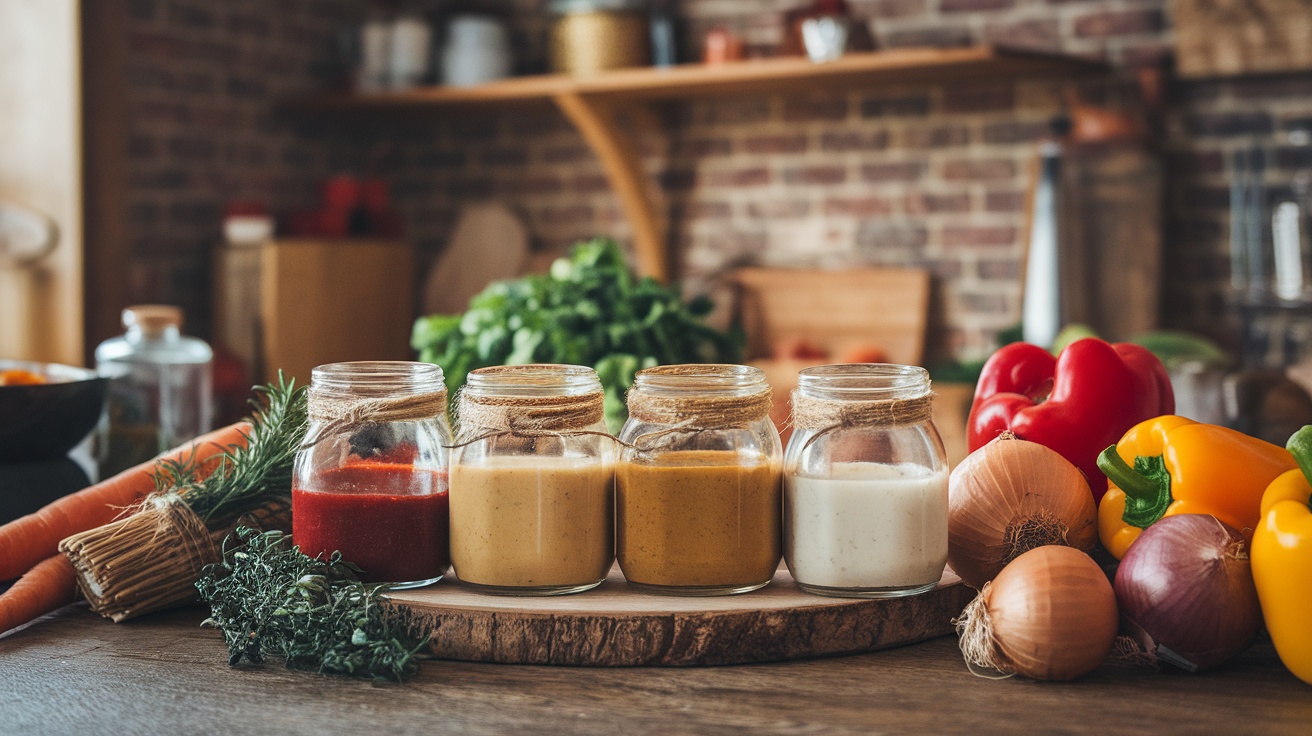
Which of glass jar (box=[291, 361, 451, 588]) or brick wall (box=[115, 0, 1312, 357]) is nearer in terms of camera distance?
glass jar (box=[291, 361, 451, 588])

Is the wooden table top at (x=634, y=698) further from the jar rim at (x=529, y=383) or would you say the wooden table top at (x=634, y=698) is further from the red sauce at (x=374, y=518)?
the jar rim at (x=529, y=383)

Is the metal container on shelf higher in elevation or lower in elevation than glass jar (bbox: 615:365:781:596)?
higher

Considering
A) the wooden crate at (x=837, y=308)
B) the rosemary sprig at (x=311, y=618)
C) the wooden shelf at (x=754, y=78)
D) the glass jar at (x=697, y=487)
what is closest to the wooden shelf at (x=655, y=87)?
Answer: the wooden shelf at (x=754, y=78)

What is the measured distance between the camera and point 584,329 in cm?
199

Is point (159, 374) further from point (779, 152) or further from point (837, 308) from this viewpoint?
point (779, 152)

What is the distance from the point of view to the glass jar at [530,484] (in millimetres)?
933

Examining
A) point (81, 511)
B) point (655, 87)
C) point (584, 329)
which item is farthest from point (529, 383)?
point (655, 87)

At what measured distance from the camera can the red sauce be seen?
37.6 inches

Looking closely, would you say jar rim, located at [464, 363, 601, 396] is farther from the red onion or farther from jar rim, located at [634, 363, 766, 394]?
the red onion

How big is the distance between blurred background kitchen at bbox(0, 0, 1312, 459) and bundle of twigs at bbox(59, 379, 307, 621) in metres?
1.98

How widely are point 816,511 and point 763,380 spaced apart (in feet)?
0.36

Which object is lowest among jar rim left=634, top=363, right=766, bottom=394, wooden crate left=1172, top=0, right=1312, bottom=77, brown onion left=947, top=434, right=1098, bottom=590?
brown onion left=947, top=434, right=1098, bottom=590

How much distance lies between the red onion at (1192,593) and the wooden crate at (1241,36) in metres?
2.23

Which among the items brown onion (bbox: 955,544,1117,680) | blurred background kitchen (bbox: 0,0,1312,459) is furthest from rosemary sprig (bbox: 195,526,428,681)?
blurred background kitchen (bbox: 0,0,1312,459)
